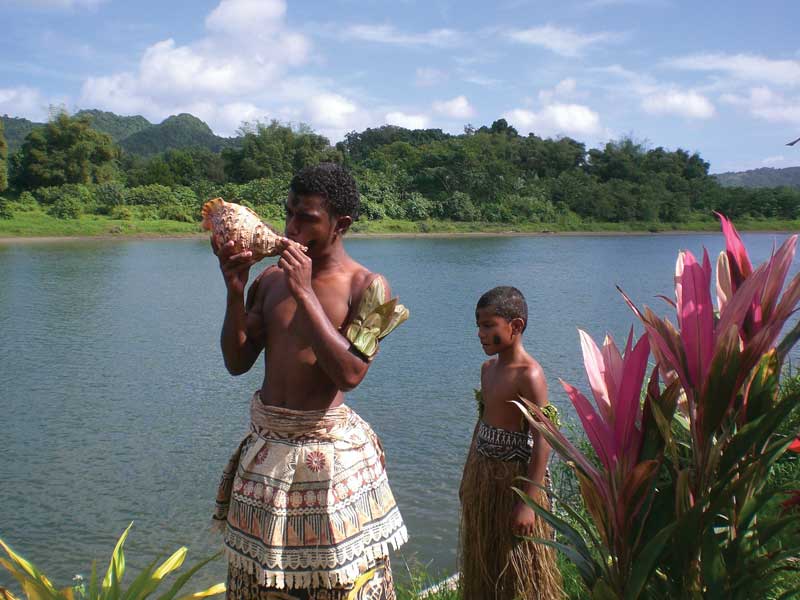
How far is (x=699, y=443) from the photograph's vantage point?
134 cm

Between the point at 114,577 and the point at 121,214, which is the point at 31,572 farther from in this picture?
the point at 121,214

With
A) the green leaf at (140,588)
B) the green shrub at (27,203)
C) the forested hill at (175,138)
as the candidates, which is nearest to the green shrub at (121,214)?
the green shrub at (27,203)

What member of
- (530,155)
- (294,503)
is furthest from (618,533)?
(530,155)

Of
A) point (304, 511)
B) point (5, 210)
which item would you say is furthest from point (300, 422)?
point (5, 210)

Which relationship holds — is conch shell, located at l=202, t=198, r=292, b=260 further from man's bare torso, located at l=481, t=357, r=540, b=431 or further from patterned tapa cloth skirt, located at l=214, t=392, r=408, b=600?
man's bare torso, located at l=481, t=357, r=540, b=431

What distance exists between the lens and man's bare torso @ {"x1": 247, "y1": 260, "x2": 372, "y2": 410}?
1893 millimetres

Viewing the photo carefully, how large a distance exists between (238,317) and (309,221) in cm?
29

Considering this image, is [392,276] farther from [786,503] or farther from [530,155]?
[530,155]

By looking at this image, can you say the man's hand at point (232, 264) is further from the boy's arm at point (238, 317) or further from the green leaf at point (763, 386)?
the green leaf at point (763, 386)

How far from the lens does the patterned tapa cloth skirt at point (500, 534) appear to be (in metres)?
2.34

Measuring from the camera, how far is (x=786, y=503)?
54.1 inches

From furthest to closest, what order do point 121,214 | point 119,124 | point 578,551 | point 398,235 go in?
point 119,124 < point 398,235 < point 121,214 < point 578,551

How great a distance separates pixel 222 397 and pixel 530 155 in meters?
50.4

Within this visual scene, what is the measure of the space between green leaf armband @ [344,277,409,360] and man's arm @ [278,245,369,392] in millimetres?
36
